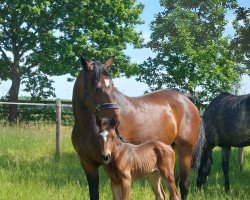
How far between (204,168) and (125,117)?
3.70 metres

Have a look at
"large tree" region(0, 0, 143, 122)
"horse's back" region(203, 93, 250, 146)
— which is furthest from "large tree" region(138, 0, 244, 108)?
"horse's back" region(203, 93, 250, 146)

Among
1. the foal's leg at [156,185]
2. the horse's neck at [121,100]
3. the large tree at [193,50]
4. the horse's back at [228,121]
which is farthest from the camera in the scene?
the large tree at [193,50]

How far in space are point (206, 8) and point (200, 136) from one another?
26418 mm

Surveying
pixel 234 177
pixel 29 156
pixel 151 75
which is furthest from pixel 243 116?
pixel 151 75

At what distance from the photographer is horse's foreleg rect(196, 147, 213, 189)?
856cm

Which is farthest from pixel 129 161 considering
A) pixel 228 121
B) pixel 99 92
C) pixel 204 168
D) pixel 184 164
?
pixel 228 121

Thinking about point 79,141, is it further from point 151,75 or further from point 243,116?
point 151,75

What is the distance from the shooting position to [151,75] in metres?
18.6

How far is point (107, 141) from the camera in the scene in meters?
4.45

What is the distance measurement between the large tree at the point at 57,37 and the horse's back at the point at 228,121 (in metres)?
16.0

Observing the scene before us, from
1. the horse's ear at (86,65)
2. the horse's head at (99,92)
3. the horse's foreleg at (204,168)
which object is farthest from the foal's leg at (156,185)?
the horse's foreleg at (204,168)

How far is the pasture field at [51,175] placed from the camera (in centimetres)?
666

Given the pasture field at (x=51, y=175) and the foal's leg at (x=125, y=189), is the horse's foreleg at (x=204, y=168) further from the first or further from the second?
the foal's leg at (x=125, y=189)

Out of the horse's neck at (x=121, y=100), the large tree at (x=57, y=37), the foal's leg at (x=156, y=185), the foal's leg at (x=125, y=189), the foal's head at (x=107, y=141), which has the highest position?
the large tree at (x=57, y=37)
